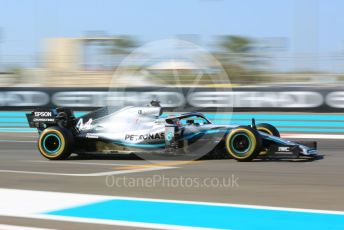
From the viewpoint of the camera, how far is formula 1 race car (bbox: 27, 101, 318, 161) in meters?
8.94

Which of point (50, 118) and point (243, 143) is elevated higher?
point (50, 118)

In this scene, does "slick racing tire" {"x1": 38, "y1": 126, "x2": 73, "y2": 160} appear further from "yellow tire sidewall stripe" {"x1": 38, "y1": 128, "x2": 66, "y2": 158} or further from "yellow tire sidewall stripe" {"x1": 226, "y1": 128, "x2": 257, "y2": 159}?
"yellow tire sidewall stripe" {"x1": 226, "y1": 128, "x2": 257, "y2": 159}

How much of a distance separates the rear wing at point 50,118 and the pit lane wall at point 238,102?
17.8ft

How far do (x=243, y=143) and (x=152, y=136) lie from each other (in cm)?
144

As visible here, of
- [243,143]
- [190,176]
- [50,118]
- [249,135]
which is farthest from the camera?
[50,118]

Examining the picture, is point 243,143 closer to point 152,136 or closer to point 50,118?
point 152,136

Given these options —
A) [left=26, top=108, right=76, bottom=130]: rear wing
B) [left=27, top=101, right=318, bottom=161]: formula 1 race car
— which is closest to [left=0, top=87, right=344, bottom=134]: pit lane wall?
[left=26, top=108, right=76, bottom=130]: rear wing

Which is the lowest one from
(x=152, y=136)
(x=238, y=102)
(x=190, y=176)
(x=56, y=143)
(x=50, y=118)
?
(x=190, y=176)

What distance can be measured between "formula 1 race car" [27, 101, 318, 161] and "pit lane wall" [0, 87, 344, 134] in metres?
5.57

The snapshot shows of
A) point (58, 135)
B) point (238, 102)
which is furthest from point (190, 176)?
point (238, 102)

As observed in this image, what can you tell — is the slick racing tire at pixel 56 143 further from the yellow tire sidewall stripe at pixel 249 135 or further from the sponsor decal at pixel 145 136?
the yellow tire sidewall stripe at pixel 249 135

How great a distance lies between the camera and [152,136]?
30.4 ft

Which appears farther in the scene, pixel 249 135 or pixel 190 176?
pixel 249 135

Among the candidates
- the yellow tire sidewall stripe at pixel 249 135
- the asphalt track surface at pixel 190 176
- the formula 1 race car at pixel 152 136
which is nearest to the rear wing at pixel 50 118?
the formula 1 race car at pixel 152 136
